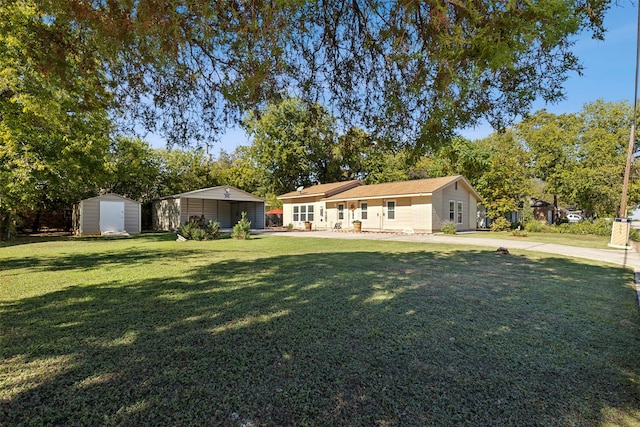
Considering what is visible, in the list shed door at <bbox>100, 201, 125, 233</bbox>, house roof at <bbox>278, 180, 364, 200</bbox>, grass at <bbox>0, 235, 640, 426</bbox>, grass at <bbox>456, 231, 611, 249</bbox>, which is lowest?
grass at <bbox>0, 235, 640, 426</bbox>

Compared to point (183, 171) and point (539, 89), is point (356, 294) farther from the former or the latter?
point (183, 171)

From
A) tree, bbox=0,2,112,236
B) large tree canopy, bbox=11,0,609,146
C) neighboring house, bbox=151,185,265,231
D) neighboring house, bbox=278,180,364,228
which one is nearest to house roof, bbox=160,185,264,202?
neighboring house, bbox=151,185,265,231

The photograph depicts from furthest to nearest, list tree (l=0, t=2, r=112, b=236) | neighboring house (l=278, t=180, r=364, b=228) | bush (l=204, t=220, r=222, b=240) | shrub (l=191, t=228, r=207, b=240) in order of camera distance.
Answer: neighboring house (l=278, t=180, r=364, b=228), bush (l=204, t=220, r=222, b=240), shrub (l=191, t=228, r=207, b=240), tree (l=0, t=2, r=112, b=236)

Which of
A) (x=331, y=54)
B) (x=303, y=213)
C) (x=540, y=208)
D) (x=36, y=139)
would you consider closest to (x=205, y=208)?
(x=303, y=213)

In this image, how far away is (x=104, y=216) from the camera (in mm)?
20359

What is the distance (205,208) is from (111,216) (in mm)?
7622

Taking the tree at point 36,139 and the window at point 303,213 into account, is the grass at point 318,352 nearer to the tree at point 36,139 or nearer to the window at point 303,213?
the tree at point 36,139

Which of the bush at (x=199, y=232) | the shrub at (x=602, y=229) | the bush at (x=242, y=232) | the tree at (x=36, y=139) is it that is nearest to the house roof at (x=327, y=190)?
the bush at (x=242, y=232)

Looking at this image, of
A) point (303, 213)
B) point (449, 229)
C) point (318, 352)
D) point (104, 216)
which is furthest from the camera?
point (303, 213)

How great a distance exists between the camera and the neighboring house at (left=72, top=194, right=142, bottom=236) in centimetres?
1972

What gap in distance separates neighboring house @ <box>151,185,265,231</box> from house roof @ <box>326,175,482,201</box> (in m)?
6.73

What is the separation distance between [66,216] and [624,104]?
47.8 meters

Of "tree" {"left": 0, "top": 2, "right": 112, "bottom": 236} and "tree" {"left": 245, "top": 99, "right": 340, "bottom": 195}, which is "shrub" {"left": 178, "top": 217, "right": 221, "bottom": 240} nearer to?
"tree" {"left": 0, "top": 2, "right": 112, "bottom": 236}

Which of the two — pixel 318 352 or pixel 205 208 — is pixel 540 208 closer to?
pixel 205 208
